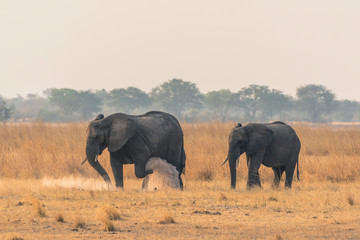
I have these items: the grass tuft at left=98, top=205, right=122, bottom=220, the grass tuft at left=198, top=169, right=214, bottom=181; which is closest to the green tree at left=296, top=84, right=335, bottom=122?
the grass tuft at left=198, top=169, right=214, bottom=181

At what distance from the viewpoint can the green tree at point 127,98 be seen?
315 feet

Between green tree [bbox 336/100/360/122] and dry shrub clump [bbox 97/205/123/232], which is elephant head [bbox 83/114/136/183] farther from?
green tree [bbox 336/100/360/122]

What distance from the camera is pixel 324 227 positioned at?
9414 mm

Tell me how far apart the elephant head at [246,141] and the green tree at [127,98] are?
8282cm

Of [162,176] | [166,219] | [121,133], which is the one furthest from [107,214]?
[162,176]

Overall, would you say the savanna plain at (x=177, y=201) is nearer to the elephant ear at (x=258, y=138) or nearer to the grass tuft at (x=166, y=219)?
the grass tuft at (x=166, y=219)

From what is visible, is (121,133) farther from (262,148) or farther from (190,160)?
(190,160)

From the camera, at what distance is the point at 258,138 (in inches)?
524

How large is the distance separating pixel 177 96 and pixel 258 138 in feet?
271

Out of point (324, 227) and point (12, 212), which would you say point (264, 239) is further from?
point (12, 212)

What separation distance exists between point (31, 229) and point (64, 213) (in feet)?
4.79

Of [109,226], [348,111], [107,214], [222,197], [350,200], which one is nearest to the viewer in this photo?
[109,226]

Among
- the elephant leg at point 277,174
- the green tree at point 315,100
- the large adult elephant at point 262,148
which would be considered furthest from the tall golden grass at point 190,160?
the green tree at point 315,100

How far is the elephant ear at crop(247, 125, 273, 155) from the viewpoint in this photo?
43.5ft
